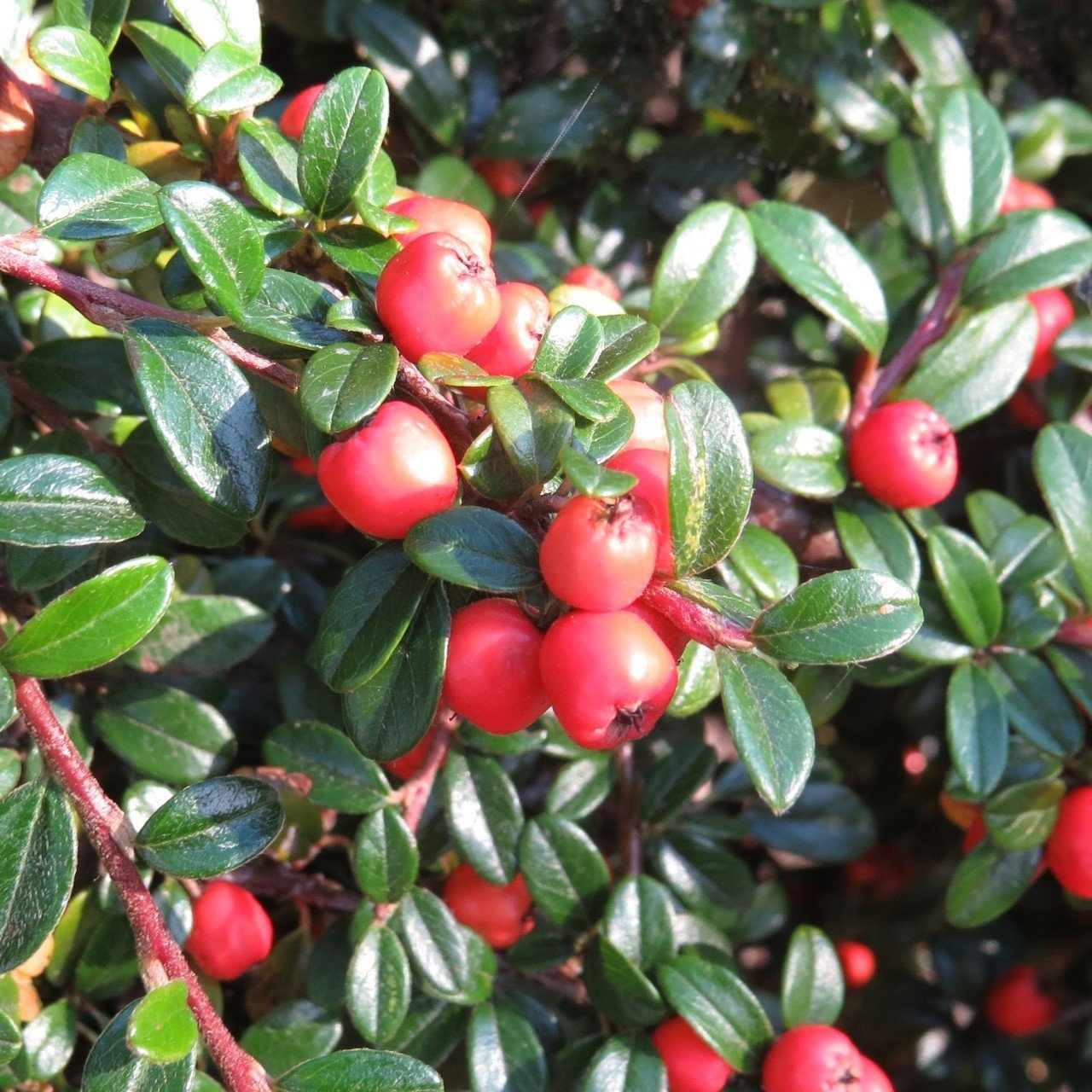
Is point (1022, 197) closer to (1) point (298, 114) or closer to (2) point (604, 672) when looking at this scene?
(1) point (298, 114)

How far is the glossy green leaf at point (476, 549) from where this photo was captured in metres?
0.85

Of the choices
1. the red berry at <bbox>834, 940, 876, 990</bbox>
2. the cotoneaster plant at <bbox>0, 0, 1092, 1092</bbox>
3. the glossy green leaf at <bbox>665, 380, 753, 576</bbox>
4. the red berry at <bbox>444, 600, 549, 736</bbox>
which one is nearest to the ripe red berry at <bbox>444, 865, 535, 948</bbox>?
the cotoneaster plant at <bbox>0, 0, 1092, 1092</bbox>

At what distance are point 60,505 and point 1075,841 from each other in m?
1.29

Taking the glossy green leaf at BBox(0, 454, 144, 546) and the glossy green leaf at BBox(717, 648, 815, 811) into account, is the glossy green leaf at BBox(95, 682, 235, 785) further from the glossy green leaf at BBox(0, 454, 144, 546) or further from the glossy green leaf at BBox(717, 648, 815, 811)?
the glossy green leaf at BBox(717, 648, 815, 811)

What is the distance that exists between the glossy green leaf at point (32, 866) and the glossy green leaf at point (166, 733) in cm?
24

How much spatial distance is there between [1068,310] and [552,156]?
35.7 inches

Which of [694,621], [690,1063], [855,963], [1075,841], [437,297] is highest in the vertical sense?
[437,297]

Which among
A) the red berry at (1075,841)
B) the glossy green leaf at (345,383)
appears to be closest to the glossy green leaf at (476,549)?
the glossy green leaf at (345,383)

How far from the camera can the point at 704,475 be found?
90cm

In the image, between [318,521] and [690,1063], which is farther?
[318,521]

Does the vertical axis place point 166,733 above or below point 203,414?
below

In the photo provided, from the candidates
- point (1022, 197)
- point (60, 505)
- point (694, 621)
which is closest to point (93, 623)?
point (60, 505)

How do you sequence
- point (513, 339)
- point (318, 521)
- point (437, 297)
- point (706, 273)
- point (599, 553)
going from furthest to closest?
point (318, 521) → point (706, 273) → point (513, 339) → point (437, 297) → point (599, 553)

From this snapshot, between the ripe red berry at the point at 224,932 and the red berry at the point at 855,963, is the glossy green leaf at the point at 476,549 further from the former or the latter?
the red berry at the point at 855,963
